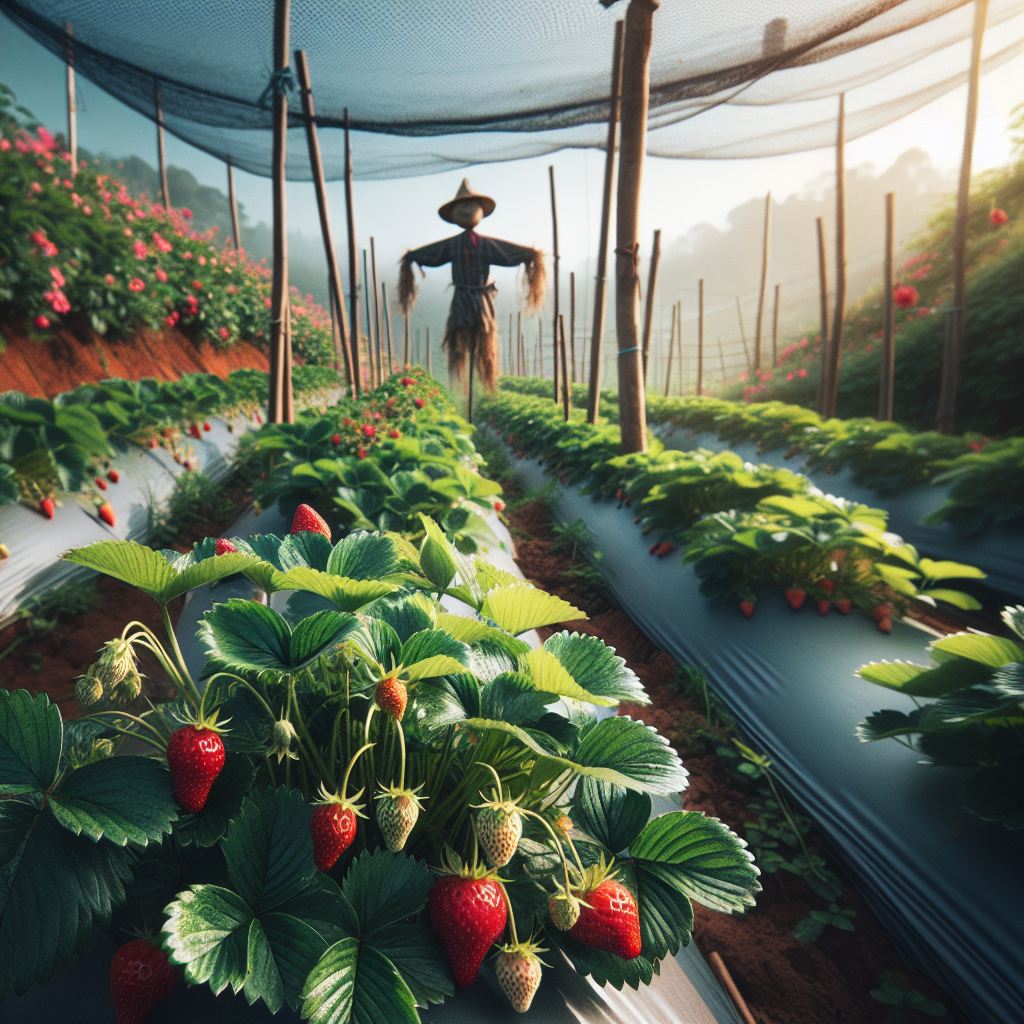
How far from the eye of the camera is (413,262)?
613cm

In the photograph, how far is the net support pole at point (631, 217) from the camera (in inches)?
140

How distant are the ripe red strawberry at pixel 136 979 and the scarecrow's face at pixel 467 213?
6.37 m

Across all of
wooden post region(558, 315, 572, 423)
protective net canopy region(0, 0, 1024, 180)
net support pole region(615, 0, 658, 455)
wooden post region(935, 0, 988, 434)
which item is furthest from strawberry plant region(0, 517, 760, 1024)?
wooden post region(558, 315, 572, 423)

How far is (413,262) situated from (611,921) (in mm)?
6481

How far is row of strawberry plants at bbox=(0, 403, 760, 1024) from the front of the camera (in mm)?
521

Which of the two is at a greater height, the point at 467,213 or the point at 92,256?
the point at 467,213

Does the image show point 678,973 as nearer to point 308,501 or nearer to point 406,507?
point 406,507

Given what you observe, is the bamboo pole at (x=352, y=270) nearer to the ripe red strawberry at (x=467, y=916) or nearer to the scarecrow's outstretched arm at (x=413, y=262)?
the scarecrow's outstretched arm at (x=413, y=262)

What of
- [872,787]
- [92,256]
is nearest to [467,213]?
[92,256]

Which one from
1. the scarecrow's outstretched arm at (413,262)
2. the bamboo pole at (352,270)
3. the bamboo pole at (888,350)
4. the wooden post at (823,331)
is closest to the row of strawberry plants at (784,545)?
the bamboo pole at (888,350)

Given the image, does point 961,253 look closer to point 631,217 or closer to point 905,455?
point 905,455

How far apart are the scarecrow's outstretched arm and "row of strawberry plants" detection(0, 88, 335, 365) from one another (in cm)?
234

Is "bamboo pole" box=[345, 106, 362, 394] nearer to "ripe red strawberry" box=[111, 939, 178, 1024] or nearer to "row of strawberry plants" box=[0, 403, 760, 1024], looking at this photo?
"row of strawberry plants" box=[0, 403, 760, 1024]

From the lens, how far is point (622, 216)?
394cm
